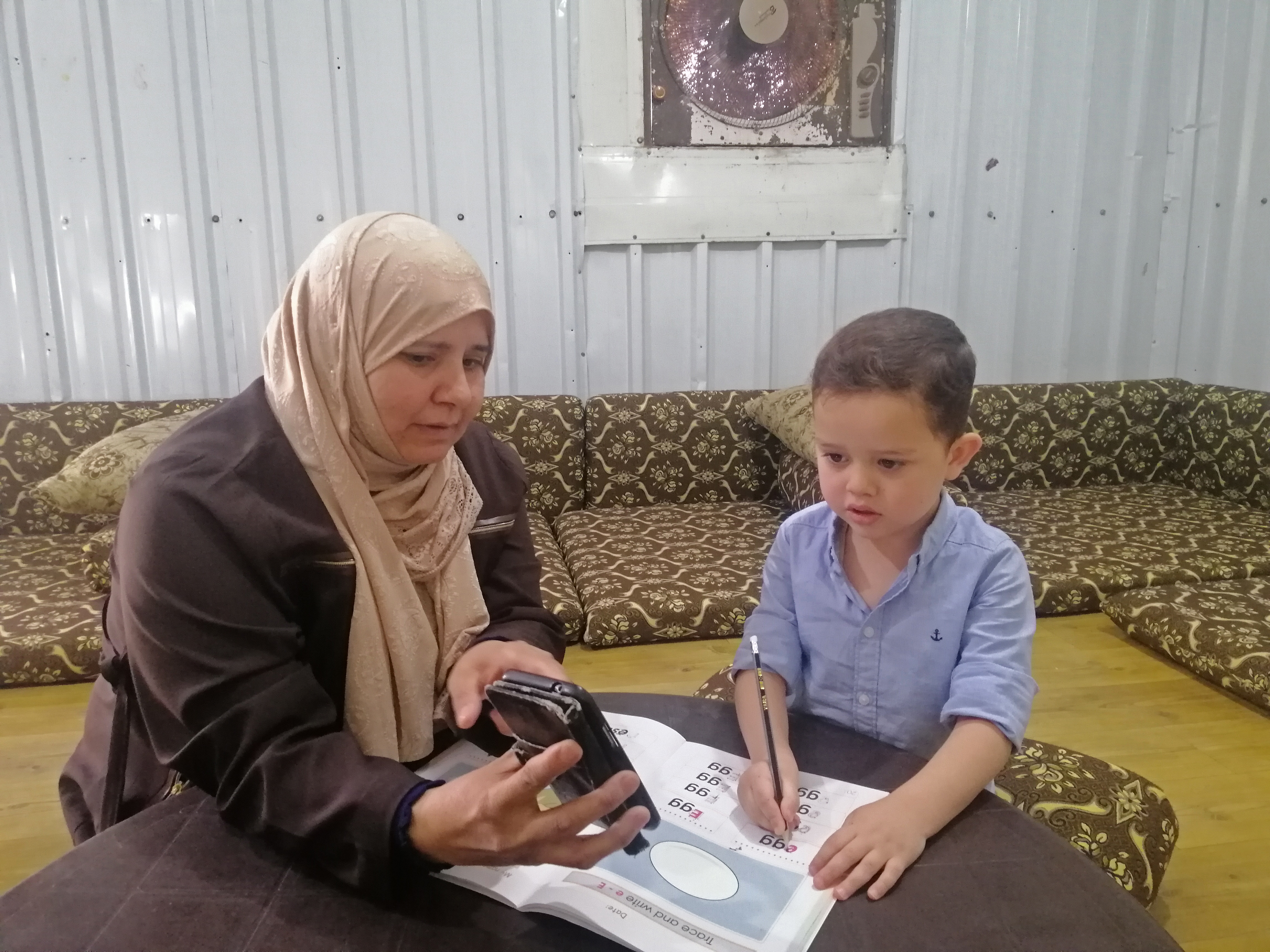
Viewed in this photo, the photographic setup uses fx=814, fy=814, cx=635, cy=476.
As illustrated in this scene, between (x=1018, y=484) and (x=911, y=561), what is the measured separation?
2.65 meters

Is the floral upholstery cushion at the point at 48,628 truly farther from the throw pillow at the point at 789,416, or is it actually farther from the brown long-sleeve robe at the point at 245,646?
the throw pillow at the point at 789,416

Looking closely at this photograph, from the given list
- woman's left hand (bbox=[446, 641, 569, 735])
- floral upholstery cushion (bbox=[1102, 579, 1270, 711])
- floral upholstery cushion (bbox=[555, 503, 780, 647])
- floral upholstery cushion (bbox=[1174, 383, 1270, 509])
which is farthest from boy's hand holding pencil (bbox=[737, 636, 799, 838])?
floral upholstery cushion (bbox=[1174, 383, 1270, 509])

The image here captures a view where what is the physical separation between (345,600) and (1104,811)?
44.7 inches

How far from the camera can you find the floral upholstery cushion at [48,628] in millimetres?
2041

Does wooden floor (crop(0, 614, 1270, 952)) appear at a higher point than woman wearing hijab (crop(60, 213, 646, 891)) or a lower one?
lower

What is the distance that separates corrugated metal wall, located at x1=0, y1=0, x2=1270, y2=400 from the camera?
285 cm

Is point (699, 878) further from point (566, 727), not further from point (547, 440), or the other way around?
point (547, 440)

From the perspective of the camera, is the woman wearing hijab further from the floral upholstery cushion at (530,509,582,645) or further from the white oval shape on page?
the floral upholstery cushion at (530,509,582,645)

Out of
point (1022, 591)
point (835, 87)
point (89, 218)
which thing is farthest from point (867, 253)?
point (89, 218)

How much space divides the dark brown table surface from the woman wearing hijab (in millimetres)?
34

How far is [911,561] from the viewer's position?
1012 millimetres

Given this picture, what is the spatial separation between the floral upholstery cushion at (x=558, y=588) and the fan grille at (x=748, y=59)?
176 centimetres

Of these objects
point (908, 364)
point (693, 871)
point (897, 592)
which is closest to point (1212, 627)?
point (897, 592)

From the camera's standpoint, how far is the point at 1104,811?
122cm
